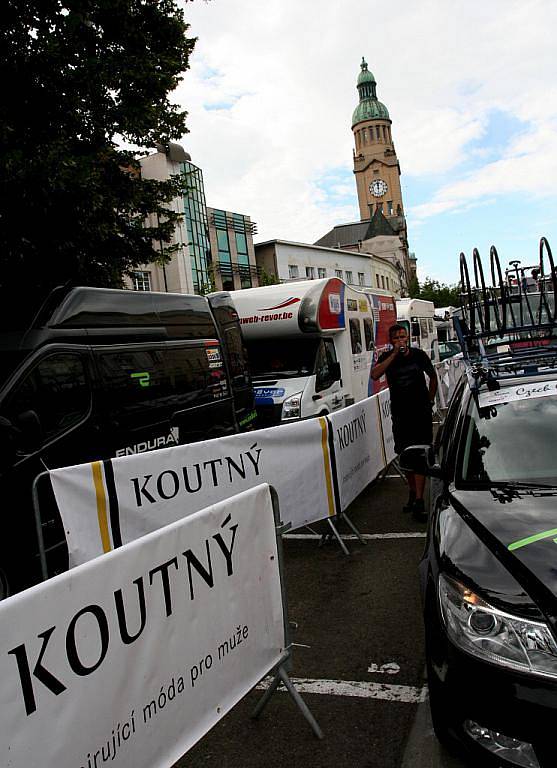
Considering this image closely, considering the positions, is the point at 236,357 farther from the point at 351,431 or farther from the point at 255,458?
the point at 255,458

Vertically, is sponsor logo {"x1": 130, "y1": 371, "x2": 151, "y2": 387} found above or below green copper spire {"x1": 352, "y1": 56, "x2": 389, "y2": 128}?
below

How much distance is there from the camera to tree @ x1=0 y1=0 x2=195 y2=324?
Answer: 8.79m

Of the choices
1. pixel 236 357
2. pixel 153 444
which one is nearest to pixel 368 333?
pixel 236 357

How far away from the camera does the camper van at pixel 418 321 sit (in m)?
21.4

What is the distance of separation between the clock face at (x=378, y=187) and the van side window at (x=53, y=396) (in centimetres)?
11724

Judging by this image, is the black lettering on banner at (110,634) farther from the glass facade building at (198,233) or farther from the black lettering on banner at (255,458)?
the glass facade building at (198,233)

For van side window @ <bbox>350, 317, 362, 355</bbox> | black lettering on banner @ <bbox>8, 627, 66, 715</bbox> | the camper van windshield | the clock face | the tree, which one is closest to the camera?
black lettering on banner @ <bbox>8, 627, 66, 715</bbox>

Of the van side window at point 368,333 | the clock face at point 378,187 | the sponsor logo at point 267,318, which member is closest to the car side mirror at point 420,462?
the sponsor logo at point 267,318

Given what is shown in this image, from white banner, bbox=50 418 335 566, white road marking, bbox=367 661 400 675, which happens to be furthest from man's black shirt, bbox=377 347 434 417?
white road marking, bbox=367 661 400 675

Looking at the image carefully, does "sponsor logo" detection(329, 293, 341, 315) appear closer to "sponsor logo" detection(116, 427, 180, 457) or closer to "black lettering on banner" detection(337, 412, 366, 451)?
"black lettering on banner" detection(337, 412, 366, 451)

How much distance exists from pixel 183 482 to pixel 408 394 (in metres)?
2.95

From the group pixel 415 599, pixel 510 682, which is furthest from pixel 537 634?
pixel 415 599

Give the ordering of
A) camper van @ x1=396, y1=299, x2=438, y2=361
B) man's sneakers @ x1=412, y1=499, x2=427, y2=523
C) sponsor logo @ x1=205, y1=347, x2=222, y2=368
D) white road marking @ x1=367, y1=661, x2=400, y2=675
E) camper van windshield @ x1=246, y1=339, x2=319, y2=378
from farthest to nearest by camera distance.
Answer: camper van @ x1=396, y1=299, x2=438, y2=361 → camper van windshield @ x1=246, y1=339, x2=319, y2=378 → sponsor logo @ x1=205, y1=347, x2=222, y2=368 → man's sneakers @ x1=412, y1=499, x2=427, y2=523 → white road marking @ x1=367, y1=661, x2=400, y2=675

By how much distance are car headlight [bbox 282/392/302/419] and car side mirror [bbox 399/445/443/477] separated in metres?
5.37
